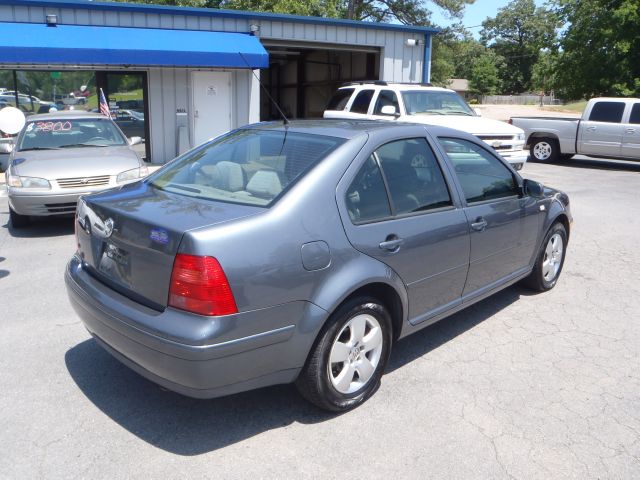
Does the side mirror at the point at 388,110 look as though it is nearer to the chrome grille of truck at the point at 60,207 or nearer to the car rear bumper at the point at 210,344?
the chrome grille of truck at the point at 60,207

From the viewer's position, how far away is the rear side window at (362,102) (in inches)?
488

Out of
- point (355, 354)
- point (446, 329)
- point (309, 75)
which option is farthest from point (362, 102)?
point (309, 75)

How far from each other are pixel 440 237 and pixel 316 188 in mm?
1051

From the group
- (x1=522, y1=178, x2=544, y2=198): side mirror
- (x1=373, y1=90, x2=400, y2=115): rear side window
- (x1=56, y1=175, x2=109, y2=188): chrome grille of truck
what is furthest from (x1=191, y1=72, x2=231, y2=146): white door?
(x1=522, y1=178, x2=544, y2=198): side mirror

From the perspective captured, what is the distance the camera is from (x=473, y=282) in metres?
4.28

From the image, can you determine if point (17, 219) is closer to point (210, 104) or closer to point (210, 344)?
point (210, 344)

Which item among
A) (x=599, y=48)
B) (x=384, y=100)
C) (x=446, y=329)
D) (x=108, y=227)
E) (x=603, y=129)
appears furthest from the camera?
(x=599, y=48)

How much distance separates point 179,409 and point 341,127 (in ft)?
6.67

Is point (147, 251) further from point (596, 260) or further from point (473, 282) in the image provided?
point (596, 260)

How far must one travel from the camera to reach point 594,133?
16031 millimetres

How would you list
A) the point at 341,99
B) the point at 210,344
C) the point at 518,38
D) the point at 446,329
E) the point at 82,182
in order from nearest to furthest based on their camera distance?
1. the point at 210,344
2. the point at 446,329
3. the point at 82,182
4. the point at 341,99
5. the point at 518,38

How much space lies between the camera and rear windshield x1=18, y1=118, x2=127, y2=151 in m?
8.22

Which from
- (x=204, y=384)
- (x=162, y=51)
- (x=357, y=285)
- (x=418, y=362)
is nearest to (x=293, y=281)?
(x=357, y=285)

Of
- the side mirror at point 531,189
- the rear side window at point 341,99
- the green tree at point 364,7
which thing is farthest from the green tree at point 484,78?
the side mirror at point 531,189
